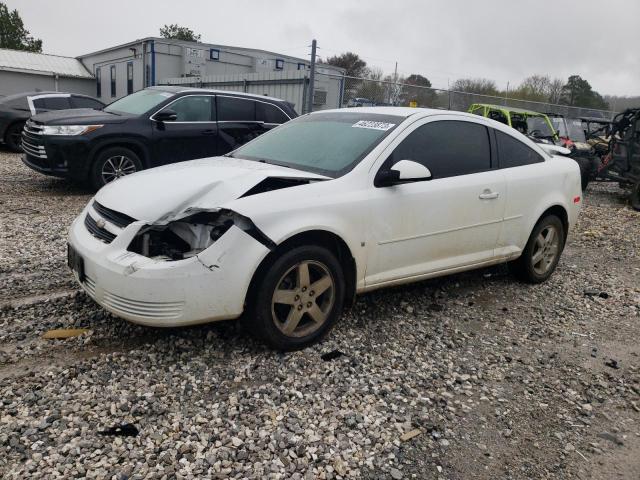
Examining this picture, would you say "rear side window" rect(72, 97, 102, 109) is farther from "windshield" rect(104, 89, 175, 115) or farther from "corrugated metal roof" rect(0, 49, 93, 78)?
"corrugated metal roof" rect(0, 49, 93, 78)

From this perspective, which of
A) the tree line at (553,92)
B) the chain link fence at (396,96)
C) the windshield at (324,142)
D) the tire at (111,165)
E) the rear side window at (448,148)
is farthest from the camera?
the tree line at (553,92)

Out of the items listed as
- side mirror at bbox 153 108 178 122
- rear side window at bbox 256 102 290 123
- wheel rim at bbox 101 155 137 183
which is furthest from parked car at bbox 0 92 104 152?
rear side window at bbox 256 102 290 123

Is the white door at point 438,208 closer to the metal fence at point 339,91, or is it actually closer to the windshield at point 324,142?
the windshield at point 324,142

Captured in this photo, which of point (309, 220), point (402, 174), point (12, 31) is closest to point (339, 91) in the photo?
point (402, 174)

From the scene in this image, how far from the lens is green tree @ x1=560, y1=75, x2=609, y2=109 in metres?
32.0

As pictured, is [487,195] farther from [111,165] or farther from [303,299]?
[111,165]

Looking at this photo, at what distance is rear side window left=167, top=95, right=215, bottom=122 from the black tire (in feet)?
21.3

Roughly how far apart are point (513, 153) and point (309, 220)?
2.44m

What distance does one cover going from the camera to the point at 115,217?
351cm

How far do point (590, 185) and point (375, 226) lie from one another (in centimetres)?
1365

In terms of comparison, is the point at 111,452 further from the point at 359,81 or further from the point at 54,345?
the point at 359,81

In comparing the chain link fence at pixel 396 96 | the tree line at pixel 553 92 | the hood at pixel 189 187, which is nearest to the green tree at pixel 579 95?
the tree line at pixel 553 92

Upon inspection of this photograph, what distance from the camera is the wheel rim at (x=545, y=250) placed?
5.21 meters

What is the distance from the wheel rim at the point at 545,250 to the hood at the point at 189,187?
265 centimetres
